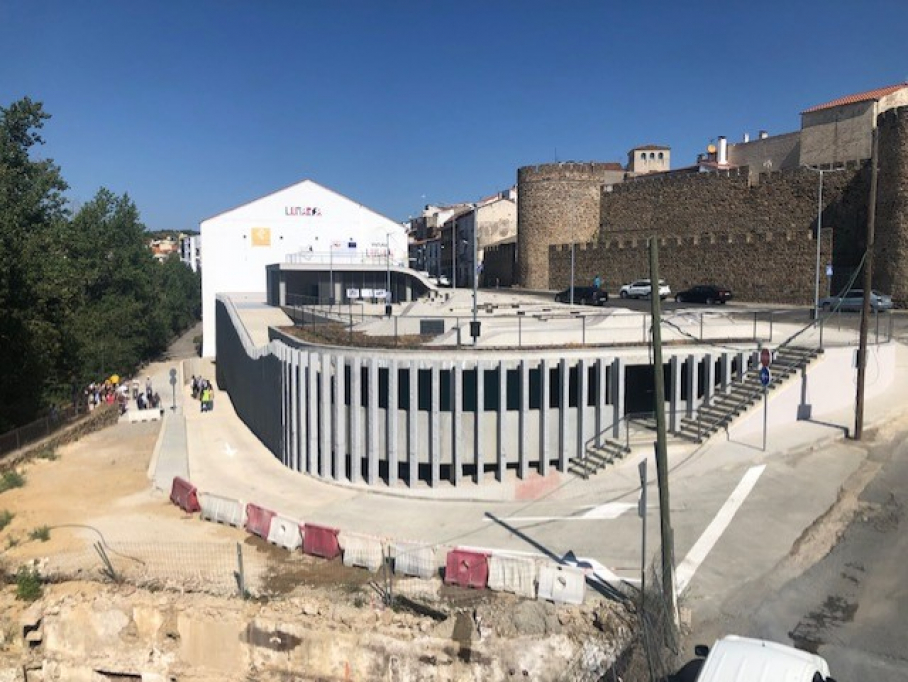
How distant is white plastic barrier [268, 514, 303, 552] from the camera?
48.7 ft

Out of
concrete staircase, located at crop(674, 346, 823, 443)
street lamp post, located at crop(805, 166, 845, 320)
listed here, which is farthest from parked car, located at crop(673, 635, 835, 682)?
street lamp post, located at crop(805, 166, 845, 320)

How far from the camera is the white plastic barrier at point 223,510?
16.4 metres

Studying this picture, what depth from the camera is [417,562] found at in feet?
43.0

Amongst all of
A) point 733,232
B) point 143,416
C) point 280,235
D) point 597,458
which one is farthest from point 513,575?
point 280,235

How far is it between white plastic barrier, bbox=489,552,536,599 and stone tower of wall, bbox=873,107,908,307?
105 feet

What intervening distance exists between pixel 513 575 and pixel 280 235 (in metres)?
46.2

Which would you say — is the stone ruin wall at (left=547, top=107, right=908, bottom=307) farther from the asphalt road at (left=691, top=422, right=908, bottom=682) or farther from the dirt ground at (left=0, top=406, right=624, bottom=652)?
the dirt ground at (left=0, top=406, right=624, bottom=652)

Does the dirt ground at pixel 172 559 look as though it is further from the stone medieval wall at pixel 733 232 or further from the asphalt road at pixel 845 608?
the stone medieval wall at pixel 733 232

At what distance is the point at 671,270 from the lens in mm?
47906

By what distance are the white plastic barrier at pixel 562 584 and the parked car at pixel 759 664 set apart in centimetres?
275

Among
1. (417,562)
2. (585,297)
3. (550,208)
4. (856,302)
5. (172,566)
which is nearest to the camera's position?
→ (417,562)

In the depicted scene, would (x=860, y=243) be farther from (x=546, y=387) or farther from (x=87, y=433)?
(x=87, y=433)

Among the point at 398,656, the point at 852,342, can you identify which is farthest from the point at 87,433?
the point at 852,342

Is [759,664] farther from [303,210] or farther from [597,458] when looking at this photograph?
[303,210]
